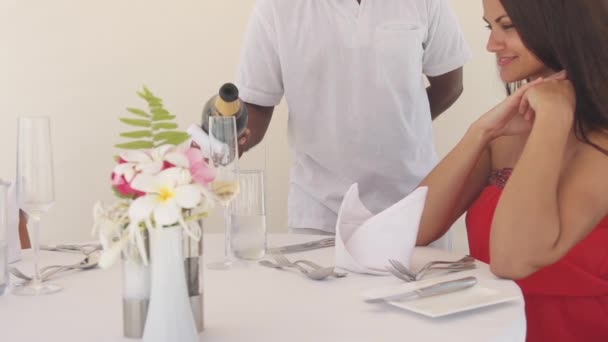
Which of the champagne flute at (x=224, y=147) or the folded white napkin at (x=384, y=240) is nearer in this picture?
the champagne flute at (x=224, y=147)

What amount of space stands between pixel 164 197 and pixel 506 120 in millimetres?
1185

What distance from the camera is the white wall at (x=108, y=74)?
131 inches

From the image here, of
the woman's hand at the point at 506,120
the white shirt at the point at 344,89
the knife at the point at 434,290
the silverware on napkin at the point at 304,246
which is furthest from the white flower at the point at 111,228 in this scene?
the white shirt at the point at 344,89

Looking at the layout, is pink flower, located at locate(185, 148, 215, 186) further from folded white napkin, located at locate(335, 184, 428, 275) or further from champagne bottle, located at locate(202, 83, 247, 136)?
champagne bottle, located at locate(202, 83, 247, 136)

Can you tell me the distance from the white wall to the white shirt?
100 cm

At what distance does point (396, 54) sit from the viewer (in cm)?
237

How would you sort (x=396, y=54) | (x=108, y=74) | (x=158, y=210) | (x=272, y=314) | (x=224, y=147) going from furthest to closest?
1. (x=108, y=74)
2. (x=396, y=54)
3. (x=224, y=147)
4. (x=272, y=314)
5. (x=158, y=210)

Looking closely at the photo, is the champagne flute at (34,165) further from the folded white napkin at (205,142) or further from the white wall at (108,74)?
the white wall at (108,74)

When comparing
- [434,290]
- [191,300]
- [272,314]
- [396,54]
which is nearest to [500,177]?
[396,54]

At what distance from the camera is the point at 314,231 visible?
2457 mm

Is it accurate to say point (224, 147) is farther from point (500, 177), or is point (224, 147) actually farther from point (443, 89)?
point (443, 89)

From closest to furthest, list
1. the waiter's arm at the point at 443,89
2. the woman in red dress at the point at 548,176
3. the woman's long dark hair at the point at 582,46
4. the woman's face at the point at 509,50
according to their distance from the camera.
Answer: the woman in red dress at the point at 548,176 < the woman's long dark hair at the point at 582,46 < the woman's face at the point at 509,50 < the waiter's arm at the point at 443,89

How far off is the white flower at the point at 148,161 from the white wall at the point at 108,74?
2426 millimetres

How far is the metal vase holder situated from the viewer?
3.56 feet
